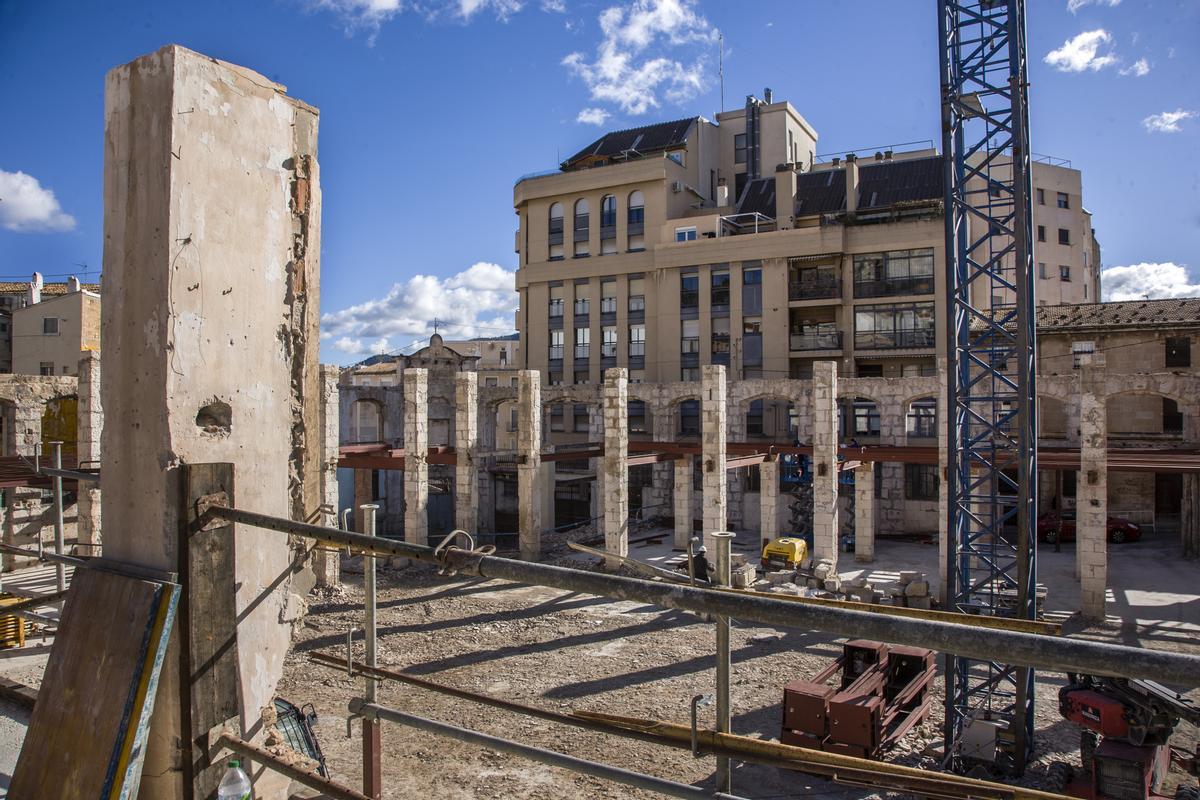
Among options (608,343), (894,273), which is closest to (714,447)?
(894,273)

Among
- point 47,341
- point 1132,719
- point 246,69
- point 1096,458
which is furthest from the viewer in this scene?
point 47,341

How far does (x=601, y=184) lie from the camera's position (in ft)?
126

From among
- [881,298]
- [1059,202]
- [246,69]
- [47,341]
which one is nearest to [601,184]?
[881,298]

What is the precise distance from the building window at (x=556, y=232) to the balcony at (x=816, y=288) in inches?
472

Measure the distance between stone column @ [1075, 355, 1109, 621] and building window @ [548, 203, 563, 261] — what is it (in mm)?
26379

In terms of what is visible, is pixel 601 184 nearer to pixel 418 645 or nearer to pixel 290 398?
pixel 418 645

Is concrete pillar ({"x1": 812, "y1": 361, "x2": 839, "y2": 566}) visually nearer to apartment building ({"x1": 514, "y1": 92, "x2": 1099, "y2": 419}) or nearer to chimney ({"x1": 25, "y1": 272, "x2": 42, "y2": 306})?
apartment building ({"x1": 514, "y1": 92, "x2": 1099, "y2": 419})

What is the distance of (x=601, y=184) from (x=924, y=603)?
26074mm

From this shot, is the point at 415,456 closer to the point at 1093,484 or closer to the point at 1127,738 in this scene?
the point at 1093,484

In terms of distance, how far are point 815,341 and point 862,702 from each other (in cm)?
2482

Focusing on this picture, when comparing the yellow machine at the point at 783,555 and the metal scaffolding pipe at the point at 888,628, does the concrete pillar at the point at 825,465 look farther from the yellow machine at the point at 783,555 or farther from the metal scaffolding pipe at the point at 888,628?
the metal scaffolding pipe at the point at 888,628

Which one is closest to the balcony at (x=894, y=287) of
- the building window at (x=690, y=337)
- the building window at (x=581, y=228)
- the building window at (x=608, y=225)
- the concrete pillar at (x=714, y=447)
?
the building window at (x=690, y=337)

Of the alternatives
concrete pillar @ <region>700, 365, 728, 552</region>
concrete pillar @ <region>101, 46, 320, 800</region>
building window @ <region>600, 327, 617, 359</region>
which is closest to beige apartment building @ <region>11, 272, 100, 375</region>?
building window @ <region>600, 327, 617, 359</region>

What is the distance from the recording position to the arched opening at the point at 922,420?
101 feet
